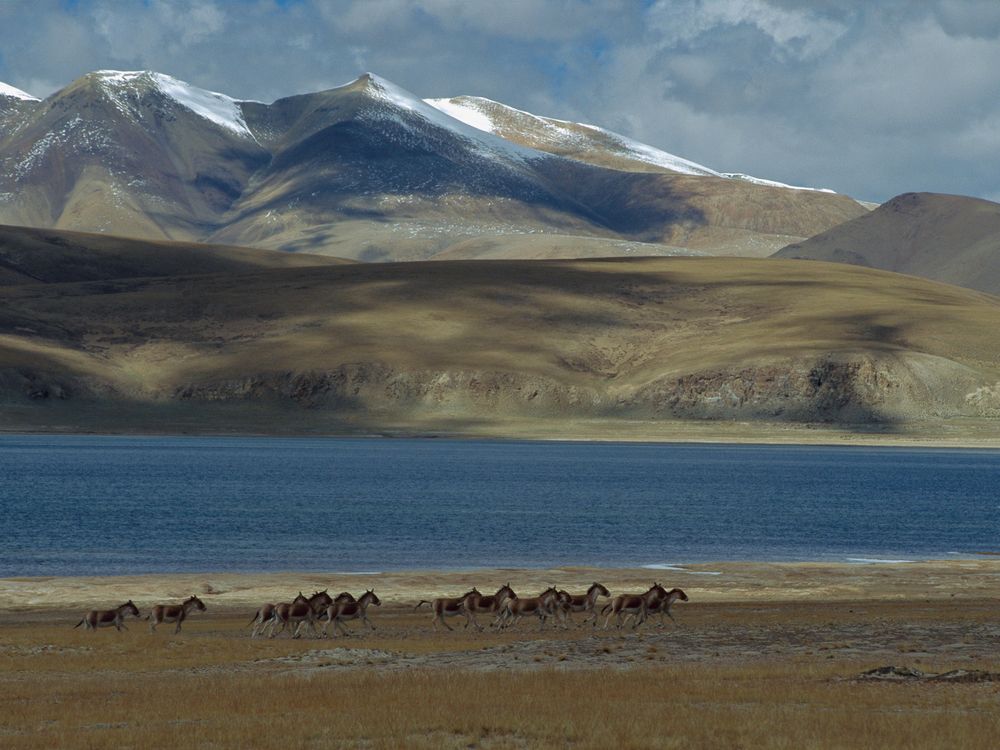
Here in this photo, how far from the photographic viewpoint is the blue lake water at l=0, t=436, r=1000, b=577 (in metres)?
60.2

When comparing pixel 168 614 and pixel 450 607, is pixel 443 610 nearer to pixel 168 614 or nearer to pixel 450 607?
pixel 450 607

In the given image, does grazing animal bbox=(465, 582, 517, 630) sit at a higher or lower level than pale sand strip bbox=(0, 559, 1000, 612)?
higher

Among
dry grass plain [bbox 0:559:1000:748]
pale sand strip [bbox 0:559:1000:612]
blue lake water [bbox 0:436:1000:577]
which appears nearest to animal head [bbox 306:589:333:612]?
dry grass plain [bbox 0:559:1000:748]

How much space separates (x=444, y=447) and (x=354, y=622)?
156 metres

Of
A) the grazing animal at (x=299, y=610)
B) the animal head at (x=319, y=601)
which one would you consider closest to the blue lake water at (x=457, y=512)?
the grazing animal at (x=299, y=610)

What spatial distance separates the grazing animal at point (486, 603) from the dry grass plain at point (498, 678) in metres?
0.72

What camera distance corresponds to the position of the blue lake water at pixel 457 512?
197ft

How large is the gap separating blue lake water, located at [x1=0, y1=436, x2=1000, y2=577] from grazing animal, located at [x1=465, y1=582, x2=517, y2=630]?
62.4 ft

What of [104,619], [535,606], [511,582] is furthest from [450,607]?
[511,582]

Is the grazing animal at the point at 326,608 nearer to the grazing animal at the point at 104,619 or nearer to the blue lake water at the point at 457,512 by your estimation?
the grazing animal at the point at 104,619

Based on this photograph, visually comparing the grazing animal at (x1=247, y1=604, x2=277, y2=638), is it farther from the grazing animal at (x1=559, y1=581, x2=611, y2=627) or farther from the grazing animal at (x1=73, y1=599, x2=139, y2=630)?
the grazing animal at (x1=559, y1=581, x2=611, y2=627)

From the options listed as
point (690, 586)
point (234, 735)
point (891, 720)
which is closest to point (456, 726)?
point (234, 735)

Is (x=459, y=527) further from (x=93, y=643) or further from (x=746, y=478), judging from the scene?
(x=746, y=478)

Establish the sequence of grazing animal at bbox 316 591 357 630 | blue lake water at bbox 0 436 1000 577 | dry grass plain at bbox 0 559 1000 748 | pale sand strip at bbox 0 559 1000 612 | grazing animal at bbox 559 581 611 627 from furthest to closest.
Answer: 1. blue lake water at bbox 0 436 1000 577
2. pale sand strip at bbox 0 559 1000 612
3. grazing animal at bbox 559 581 611 627
4. grazing animal at bbox 316 591 357 630
5. dry grass plain at bbox 0 559 1000 748
